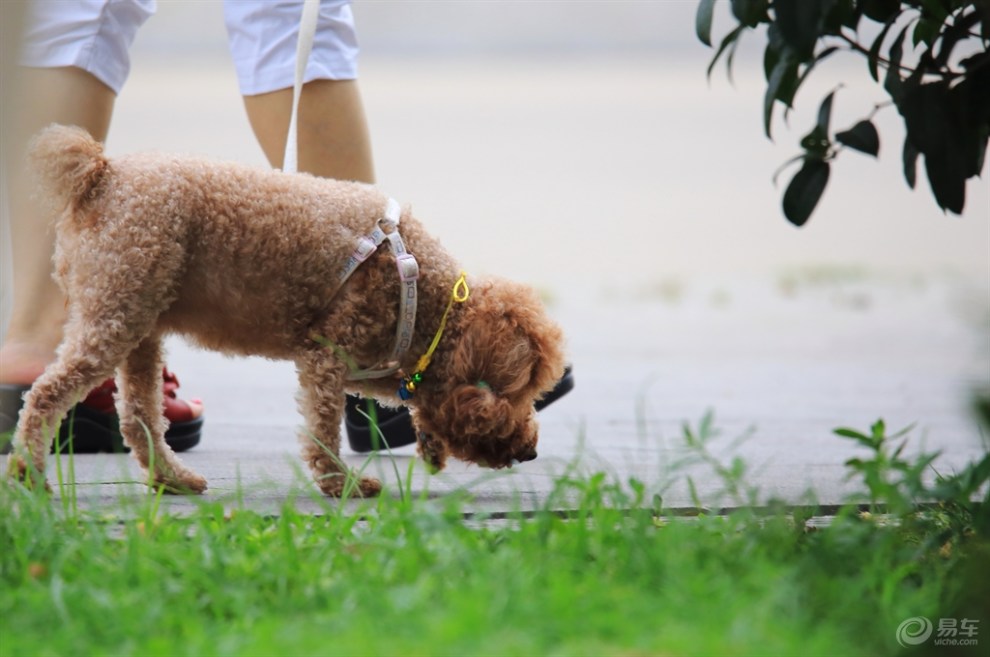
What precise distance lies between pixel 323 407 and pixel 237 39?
1.35 metres

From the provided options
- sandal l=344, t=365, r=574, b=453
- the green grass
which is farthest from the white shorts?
the green grass

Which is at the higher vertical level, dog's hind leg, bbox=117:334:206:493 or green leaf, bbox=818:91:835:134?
green leaf, bbox=818:91:835:134

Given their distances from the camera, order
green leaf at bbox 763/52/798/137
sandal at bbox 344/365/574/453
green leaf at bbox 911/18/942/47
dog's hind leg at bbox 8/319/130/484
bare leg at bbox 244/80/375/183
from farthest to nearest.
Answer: sandal at bbox 344/365/574/453 → bare leg at bbox 244/80/375/183 → dog's hind leg at bbox 8/319/130/484 → green leaf at bbox 911/18/942/47 → green leaf at bbox 763/52/798/137

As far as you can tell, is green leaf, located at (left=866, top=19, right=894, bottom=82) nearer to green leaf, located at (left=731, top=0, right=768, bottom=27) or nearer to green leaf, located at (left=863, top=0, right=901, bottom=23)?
green leaf, located at (left=863, top=0, right=901, bottom=23)

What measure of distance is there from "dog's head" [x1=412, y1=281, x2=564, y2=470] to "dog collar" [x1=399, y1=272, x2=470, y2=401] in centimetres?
2

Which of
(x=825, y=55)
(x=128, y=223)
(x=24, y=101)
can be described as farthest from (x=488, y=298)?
(x=24, y=101)

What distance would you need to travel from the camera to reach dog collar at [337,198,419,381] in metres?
3.00

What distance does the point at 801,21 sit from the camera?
201 cm

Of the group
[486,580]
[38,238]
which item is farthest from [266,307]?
[486,580]

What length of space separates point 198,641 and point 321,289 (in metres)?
1.44

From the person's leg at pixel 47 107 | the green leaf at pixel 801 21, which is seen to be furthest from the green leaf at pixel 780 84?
the person's leg at pixel 47 107

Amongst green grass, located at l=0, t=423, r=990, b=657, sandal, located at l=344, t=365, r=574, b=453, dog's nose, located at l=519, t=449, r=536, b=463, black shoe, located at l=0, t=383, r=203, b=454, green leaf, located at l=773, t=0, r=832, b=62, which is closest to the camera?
green grass, located at l=0, t=423, r=990, b=657

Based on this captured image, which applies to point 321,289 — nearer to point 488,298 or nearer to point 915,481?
point 488,298

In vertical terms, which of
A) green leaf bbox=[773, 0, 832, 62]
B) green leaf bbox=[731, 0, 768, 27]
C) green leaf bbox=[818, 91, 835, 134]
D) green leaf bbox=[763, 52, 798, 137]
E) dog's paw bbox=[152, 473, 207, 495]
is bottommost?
dog's paw bbox=[152, 473, 207, 495]
